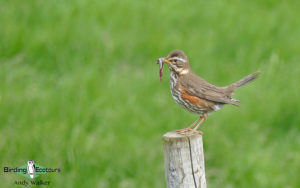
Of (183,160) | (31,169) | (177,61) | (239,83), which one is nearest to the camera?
(183,160)

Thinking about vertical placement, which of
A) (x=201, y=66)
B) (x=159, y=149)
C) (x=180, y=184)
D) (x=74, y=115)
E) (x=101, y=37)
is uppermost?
(x=101, y=37)

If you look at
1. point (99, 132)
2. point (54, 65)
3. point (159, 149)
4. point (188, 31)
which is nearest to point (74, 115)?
point (99, 132)

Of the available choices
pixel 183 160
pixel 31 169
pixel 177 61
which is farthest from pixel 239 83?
pixel 31 169

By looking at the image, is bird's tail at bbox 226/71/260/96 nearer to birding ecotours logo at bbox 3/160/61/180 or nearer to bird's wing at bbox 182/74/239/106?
bird's wing at bbox 182/74/239/106

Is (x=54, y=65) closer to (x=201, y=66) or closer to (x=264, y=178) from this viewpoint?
(x=201, y=66)

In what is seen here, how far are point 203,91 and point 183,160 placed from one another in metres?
1.70

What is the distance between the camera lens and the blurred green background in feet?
28.4

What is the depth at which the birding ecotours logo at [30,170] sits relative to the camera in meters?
7.11

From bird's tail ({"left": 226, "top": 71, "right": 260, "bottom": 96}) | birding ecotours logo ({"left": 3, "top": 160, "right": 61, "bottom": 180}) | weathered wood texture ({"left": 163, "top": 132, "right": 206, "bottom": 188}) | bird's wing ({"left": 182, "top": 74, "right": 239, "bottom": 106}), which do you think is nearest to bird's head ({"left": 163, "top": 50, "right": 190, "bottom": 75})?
bird's wing ({"left": 182, "top": 74, "right": 239, "bottom": 106})

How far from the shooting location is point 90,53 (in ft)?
36.2

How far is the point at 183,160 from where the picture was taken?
5516 millimetres

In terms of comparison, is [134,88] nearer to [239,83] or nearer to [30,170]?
[239,83]

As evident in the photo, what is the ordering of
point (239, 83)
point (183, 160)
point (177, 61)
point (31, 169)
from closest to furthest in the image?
point (183, 160) → point (177, 61) → point (31, 169) → point (239, 83)

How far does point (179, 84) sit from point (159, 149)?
2513 mm
